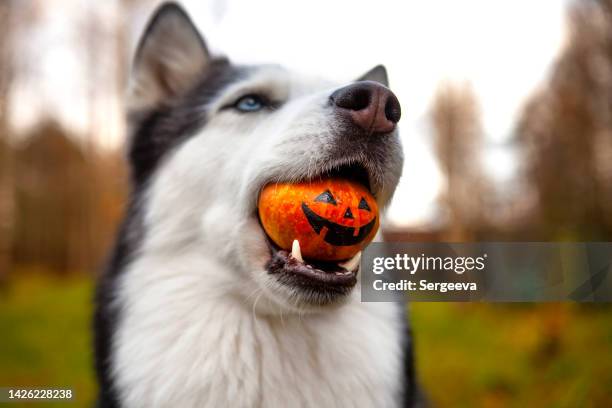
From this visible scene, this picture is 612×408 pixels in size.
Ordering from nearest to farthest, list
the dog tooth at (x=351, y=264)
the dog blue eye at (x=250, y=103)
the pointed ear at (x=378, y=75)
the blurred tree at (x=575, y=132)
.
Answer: the dog tooth at (x=351, y=264), the dog blue eye at (x=250, y=103), the pointed ear at (x=378, y=75), the blurred tree at (x=575, y=132)

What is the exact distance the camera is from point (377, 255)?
181cm

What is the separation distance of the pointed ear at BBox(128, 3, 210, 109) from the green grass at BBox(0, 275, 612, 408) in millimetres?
1111

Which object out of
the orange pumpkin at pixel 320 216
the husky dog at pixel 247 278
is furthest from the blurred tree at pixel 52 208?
the orange pumpkin at pixel 320 216

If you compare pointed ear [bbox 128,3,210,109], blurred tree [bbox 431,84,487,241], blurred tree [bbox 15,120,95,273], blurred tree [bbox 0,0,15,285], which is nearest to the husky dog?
pointed ear [bbox 128,3,210,109]

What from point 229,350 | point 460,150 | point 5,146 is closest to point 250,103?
point 229,350

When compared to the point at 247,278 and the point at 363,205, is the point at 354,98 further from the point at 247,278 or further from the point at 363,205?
the point at 247,278

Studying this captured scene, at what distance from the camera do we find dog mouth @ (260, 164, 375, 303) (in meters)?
1.30

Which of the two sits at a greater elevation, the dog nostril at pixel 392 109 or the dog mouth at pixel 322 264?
the dog nostril at pixel 392 109

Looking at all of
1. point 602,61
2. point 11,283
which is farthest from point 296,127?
point 11,283

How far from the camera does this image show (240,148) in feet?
5.08

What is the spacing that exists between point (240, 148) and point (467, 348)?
8.03 feet

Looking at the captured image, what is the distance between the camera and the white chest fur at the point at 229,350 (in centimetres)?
147

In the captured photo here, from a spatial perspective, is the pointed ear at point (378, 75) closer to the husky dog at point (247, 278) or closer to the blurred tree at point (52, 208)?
the husky dog at point (247, 278)

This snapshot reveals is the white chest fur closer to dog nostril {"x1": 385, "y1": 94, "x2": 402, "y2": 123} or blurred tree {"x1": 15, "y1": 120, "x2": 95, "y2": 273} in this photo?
dog nostril {"x1": 385, "y1": 94, "x2": 402, "y2": 123}
